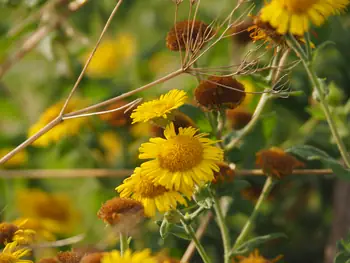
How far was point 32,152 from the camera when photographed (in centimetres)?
152

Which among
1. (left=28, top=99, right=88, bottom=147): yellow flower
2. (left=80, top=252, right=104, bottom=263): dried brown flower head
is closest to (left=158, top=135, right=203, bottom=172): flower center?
(left=80, top=252, right=104, bottom=263): dried brown flower head

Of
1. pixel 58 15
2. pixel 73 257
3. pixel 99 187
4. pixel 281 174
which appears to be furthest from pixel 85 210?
pixel 73 257

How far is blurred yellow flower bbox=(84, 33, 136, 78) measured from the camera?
1858 mm

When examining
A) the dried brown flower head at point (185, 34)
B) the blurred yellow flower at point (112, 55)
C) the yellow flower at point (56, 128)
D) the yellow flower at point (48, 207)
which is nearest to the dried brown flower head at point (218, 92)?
the dried brown flower head at point (185, 34)

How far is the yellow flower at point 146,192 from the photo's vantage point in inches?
29.6

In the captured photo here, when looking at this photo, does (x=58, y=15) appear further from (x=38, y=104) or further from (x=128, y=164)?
(x=38, y=104)

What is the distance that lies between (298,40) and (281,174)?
188mm

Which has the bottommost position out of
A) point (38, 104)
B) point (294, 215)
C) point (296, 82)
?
point (294, 215)

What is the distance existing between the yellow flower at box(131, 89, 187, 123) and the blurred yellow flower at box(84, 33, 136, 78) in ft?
3.29

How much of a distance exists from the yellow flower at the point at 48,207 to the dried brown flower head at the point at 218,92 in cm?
72

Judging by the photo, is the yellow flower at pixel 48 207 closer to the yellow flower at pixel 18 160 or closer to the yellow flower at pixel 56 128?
the yellow flower at pixel 18 160

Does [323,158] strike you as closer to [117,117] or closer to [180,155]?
[180,155]

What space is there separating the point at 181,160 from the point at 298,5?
0.19 meters

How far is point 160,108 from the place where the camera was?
2.58 feet
